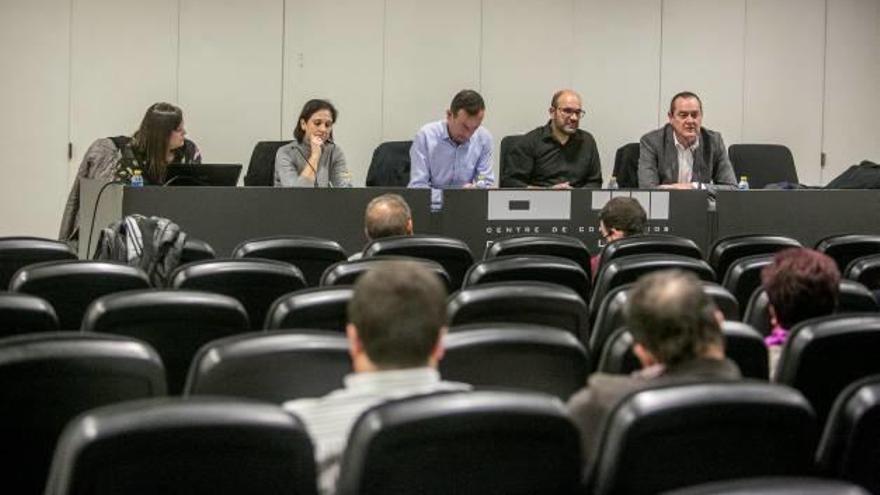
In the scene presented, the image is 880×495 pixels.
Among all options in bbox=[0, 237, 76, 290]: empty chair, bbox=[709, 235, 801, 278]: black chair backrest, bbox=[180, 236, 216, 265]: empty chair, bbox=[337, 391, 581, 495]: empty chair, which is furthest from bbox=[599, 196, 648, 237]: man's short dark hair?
bbox=[337, 391, 581, 495]: empty chair

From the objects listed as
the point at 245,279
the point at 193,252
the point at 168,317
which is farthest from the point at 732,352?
the point at 193,252

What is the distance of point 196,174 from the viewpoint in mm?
6641

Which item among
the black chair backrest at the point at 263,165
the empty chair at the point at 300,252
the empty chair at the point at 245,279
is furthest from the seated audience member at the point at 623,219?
the black chair backrest at the point at 263,165

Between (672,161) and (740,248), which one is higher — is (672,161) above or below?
above

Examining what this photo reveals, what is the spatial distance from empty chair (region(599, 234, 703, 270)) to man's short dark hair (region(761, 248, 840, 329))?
1633 mm

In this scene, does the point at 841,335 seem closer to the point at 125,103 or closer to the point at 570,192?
the point at 570,192

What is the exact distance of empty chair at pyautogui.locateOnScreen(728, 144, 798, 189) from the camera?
9094 mm

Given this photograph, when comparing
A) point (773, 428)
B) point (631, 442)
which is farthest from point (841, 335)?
point (631, 442)

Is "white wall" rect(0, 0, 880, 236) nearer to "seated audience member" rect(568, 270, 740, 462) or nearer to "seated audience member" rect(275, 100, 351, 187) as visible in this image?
"seated audience member" rect(275, 100, 351, 187)

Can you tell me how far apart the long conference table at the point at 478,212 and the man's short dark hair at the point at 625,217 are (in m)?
1.33

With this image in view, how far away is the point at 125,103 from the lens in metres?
9.11

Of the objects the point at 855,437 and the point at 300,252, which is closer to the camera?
the point at 855,437

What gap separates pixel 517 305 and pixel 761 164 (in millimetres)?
5978

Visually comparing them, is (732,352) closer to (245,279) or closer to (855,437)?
(855,437)
